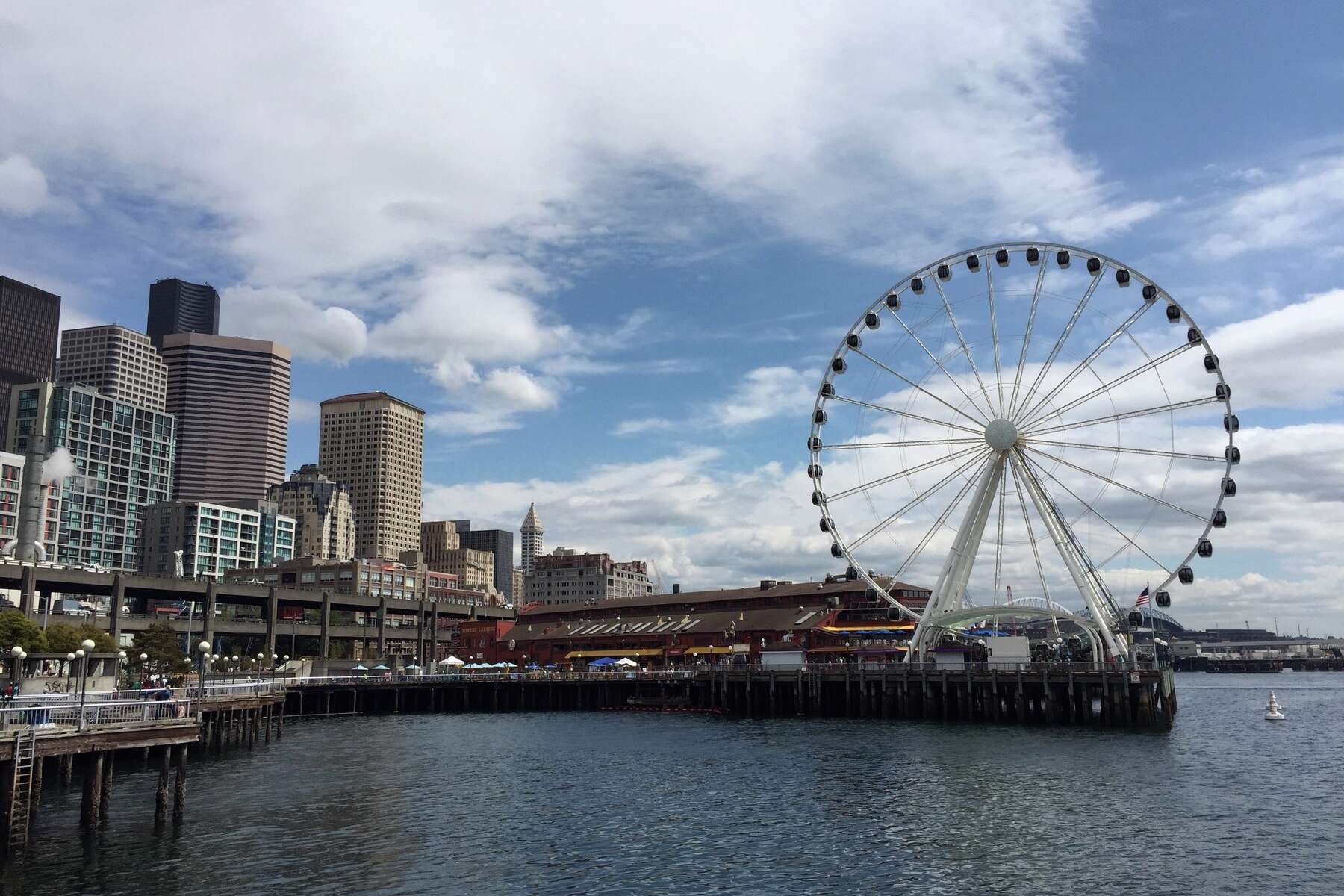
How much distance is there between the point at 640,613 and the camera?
15038 cm

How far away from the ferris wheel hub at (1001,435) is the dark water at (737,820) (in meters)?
19.5

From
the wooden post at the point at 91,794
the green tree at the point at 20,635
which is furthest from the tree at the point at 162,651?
the wooden post at the point at 91,794

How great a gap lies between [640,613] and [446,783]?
98.1 metres

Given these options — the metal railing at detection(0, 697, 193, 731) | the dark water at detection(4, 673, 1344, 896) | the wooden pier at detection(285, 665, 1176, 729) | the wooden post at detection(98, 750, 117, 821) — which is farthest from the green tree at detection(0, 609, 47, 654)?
the wooden post at detection(98, 750, 117, 821)

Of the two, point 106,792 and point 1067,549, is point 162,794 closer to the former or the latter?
point 106,792

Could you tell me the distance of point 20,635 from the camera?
254 feet

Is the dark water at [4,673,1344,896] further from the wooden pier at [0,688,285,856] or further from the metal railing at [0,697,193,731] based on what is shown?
the metal railing at [0,697,193,731]

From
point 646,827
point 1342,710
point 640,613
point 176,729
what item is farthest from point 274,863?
point 640,613

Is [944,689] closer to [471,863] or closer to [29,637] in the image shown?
[471,863]

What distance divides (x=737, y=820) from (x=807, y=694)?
5128 centimetres

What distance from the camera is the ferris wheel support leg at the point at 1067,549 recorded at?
7606 cm

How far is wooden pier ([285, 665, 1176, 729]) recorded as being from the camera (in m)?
77.0

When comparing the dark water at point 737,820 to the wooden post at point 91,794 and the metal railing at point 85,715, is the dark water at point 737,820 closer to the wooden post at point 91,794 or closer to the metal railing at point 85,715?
the wooden post at point 91,794

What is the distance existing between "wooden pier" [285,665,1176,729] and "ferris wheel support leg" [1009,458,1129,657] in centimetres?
262
